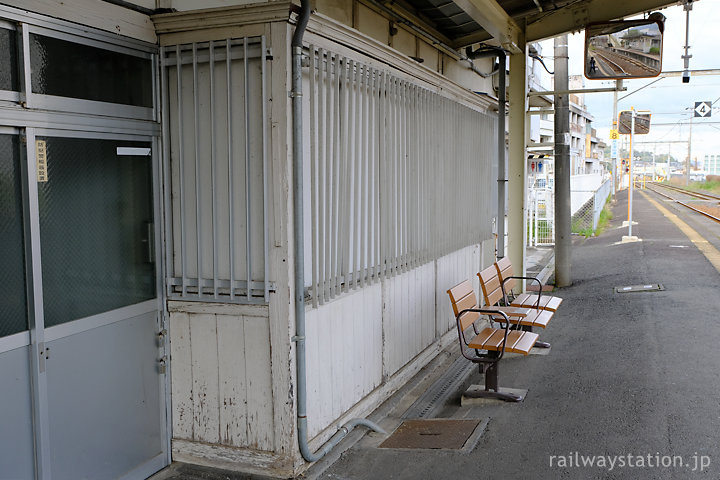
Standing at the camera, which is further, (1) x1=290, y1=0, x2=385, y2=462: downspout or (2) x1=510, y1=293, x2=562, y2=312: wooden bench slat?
(2) x1=510, y1=293, x2=562, y2=312: wooden bench slat

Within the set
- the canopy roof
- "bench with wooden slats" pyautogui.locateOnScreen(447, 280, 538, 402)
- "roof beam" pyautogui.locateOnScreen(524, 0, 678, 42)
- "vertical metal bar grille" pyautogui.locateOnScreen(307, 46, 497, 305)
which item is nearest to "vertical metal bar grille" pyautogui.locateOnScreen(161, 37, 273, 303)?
"vertical metal bar grille" pyautogui.locateOnScreen(307, 46, 497, 305)

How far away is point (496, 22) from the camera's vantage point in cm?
759

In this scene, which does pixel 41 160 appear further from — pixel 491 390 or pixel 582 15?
pixel 582 15

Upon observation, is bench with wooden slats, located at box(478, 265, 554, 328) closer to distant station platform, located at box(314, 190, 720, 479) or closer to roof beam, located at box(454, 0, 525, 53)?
distant station platform, located at box(314, 190, 720, 479)

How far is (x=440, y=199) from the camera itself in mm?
7133

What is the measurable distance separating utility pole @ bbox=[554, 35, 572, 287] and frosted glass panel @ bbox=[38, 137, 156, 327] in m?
8.13

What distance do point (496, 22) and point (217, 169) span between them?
4.54 m

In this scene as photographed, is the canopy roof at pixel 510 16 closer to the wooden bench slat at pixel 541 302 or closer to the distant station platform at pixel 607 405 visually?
the wooden bench slat at pixel 541 302

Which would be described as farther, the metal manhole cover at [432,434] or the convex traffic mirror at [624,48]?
the convex traffic mirror at [624,48]

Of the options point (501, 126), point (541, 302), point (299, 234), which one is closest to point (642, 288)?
point (501, 126)

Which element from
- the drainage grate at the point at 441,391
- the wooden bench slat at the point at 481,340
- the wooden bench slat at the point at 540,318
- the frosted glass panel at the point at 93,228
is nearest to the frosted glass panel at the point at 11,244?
the frosted glass panel at the point at 93,228

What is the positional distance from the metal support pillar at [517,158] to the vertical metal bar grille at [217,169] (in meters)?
6.08

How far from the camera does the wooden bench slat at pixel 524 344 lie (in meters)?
5.50

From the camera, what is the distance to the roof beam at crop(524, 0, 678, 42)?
309 inches
